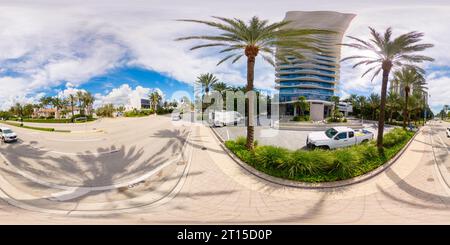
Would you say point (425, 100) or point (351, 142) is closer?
point (351, 142)

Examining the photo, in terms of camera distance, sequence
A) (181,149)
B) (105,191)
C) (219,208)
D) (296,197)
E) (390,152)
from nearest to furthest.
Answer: (219,208)
(296,197)
(105,191)
(390,152)
(181,149)

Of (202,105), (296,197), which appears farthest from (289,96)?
(296,197)

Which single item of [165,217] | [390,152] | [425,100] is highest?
[425,100]

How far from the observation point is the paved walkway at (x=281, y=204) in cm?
558

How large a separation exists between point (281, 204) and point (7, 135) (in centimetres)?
1852

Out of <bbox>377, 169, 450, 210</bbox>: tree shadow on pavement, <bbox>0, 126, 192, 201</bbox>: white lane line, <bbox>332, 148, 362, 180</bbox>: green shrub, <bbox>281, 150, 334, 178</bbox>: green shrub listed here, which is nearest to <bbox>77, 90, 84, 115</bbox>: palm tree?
<bbox>0, 126, 192, 201</bbox>: white lane line

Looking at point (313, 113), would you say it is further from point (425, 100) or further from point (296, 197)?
point (296, 197)

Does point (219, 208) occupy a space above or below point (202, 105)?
below

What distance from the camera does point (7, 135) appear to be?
1360 cm

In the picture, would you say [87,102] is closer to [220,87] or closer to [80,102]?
[80,102]

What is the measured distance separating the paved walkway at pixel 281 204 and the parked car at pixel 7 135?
35.0 ft

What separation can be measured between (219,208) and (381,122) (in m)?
13.0

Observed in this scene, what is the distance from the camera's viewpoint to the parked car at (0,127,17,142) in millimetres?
13504

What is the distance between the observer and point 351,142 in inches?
537
